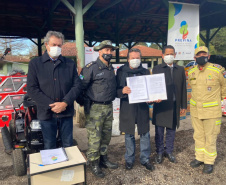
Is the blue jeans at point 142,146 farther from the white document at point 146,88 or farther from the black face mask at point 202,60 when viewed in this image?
the black face mask at point 202,60

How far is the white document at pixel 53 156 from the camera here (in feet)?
6.72

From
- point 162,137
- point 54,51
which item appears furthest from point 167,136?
point 54,51

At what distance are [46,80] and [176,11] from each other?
4.47m

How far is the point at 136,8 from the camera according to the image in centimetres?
794

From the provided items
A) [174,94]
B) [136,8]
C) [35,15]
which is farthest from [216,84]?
[35,15]

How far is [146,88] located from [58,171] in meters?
1.57

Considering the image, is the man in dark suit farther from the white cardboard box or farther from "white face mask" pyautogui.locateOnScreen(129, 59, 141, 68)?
the white cardboard box

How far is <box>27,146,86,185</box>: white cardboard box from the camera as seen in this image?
6.30ft

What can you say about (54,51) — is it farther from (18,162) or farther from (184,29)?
(184,29)

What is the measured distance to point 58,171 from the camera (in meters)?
2.01

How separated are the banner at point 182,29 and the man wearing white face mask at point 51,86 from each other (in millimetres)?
3617

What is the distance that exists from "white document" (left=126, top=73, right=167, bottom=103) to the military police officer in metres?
0.30

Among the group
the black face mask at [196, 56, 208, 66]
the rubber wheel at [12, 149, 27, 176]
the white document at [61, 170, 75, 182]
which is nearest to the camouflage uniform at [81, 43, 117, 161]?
the white document at [61, 170, 75, 182]

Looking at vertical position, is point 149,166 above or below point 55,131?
below
